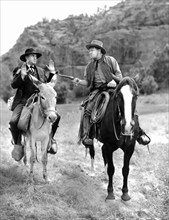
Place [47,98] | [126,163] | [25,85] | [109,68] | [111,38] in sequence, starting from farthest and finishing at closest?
[111,38]
[25,85]
[109,68]
[126,163]
[47,98]

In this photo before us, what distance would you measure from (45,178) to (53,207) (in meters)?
1.67

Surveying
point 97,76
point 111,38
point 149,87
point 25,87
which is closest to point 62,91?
point 149,87

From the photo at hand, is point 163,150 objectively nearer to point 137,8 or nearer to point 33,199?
point 33,199

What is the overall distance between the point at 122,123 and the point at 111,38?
81.5m

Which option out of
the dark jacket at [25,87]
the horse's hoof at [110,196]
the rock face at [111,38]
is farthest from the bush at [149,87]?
the horse's hoof at [110,196]

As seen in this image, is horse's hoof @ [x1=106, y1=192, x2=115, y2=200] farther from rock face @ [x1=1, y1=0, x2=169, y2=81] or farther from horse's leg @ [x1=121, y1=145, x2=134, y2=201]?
rock face @ [x1=1, y1=0, x2=169, y2=81]

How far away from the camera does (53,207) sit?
5.04m

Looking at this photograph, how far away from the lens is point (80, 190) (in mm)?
6062

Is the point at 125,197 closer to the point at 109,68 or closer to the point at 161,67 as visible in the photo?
the point at 109,68

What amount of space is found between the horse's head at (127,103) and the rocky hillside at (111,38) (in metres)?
64.7

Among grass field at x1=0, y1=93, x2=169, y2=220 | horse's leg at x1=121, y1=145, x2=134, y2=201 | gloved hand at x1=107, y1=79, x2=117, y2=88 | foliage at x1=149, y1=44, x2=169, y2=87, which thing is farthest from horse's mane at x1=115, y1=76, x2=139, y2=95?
foliage at x1=149, y1=44, x2=169, y2=87

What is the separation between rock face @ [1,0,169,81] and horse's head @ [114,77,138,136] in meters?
64.6

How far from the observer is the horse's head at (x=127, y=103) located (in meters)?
4.90

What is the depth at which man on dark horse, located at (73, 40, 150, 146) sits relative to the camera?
6457mm
